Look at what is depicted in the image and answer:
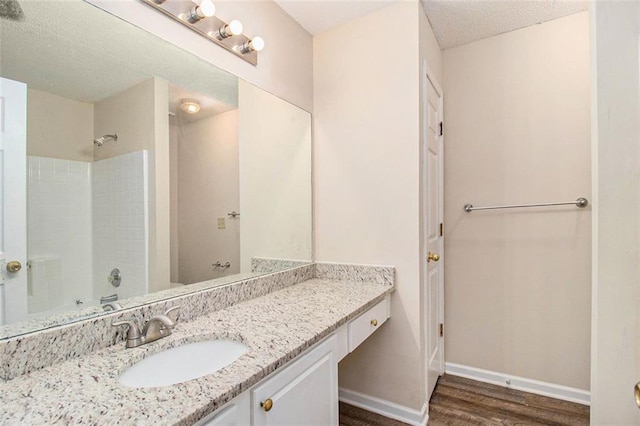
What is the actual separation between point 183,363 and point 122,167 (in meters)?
0.70

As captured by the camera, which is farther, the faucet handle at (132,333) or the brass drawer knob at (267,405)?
the faucet handle at (132,333)

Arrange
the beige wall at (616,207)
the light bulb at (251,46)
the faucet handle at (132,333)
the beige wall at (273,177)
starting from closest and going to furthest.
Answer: the beige wall at (616,207)
the faucet handle at (132,333)
the light bulb at (251,46)
the beige wall at (273,177)

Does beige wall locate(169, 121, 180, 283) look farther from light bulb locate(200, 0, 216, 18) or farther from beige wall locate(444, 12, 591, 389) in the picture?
beige wall locate(444, 12, 591, 389)

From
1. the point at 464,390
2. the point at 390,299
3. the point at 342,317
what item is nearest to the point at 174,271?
the point at 342,317

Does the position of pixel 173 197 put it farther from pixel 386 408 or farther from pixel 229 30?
pixel 386 408

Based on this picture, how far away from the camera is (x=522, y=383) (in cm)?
205

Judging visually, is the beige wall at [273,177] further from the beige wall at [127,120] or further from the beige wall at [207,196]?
the beige wall at [127,120]

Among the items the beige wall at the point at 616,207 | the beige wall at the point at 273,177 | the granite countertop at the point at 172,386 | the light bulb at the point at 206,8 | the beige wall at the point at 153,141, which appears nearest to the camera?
the granite countertop at the point at 172,386

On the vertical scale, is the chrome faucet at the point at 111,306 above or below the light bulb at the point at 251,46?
below

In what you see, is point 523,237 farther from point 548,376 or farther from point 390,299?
point 390,299

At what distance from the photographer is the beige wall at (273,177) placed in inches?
66.4

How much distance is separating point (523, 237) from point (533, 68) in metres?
1.05

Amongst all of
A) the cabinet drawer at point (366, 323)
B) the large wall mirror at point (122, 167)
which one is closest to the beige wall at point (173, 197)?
the large wall mirror at point (122, 167)

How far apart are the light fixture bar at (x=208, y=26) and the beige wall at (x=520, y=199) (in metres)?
1.44
